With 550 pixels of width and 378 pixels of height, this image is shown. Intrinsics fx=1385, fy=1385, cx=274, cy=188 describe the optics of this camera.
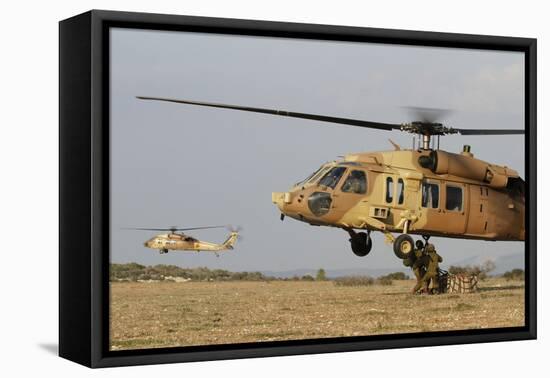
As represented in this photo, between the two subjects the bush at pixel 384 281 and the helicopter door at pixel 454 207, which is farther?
the helicopter door at pixel 454 207

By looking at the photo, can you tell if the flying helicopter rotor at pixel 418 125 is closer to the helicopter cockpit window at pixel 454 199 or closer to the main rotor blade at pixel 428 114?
the main rotor blade at pixel 428 114

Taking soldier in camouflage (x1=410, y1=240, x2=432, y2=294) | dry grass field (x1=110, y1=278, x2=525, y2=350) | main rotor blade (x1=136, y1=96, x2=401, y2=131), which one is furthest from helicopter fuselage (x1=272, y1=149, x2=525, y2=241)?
dry grass field (x1=110, y1=278, x2=525, y2=350)

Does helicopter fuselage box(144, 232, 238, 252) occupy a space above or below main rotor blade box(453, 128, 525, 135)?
below

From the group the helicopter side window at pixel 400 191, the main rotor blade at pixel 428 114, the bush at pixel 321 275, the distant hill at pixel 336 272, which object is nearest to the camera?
the distant hill at pixel 336 272

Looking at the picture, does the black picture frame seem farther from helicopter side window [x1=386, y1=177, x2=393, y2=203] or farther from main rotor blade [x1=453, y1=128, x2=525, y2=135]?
main rotor blade [x1=453, y1=128, x2=525, y2=135]

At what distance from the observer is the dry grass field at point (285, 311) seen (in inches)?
516

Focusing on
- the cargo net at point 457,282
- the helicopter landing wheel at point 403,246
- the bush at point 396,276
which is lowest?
the cargo net at point 457,282

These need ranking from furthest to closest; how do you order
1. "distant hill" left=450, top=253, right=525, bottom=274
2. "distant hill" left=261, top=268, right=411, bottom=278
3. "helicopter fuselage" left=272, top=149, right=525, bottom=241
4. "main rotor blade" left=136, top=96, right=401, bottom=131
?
"distant hill" left=450, top=253, right=525, bottom=274, "helicopter fuselage" left=272, top=149, right=525, bottom=241, "distant hill" left=261, top=268, right=411, bottom=278, "main rotor blade" left=136, top=96, right=401, bottom=131

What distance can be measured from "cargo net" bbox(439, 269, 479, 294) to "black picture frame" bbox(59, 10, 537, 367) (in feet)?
4.56

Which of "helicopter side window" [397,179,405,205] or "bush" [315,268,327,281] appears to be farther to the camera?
"helicopter side window" [397,179,405,205]

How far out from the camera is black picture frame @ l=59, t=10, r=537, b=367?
12.7 m

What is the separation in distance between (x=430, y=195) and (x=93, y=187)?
13.3 ft

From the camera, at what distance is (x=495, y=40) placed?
15172mm

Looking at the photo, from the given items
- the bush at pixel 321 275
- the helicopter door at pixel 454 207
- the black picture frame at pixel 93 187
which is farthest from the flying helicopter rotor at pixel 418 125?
the bush at pixel 321 275
